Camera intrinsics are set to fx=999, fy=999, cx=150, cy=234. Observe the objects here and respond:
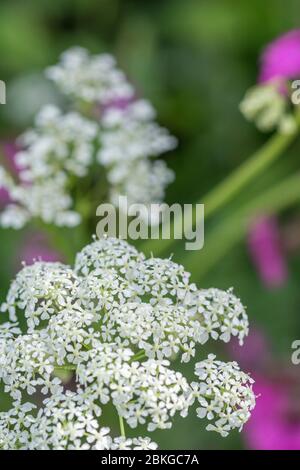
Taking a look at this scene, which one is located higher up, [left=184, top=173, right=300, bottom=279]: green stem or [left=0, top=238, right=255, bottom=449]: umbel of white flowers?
[left=184, top=173, right=300, bottom=279]: green stem

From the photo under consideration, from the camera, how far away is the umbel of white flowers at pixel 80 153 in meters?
2.20

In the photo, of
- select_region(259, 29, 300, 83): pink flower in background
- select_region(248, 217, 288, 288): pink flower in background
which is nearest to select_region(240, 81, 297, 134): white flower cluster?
select_region(259, 29, 300, 83): pink flower in background

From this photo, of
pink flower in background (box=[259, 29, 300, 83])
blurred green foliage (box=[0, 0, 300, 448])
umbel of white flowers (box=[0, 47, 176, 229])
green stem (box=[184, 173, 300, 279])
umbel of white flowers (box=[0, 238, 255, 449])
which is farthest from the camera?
blurred green foliage (box=[0, 0, 300, 448])

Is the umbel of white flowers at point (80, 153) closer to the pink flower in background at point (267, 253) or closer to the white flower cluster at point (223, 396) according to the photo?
the pink flower in background at point (267, 253)

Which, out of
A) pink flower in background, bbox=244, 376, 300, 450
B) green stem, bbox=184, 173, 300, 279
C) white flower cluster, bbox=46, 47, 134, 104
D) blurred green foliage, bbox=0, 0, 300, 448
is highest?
blurred green foliage, bbox=0, 0, 300, 448

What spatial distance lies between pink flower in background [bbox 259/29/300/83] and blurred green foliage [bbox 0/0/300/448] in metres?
0.56

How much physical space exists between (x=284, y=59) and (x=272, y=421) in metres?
0.93

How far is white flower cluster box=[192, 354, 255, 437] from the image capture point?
1.50 meters

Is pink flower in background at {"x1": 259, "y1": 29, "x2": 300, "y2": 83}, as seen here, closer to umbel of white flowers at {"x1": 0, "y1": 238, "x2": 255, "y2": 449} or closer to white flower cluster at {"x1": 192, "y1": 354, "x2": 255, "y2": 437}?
umbel of white flowers at {"x1": 0, "y1": 238, "x2": 255, "y2": 449}

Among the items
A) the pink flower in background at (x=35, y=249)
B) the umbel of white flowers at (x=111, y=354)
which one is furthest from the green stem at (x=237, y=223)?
the umbel of white flowers at (x=111, y=354)

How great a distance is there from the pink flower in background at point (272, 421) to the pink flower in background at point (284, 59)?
0.81 m

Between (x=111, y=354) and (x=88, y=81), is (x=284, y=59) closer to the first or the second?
(x=88, y=81)

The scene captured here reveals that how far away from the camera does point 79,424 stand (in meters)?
1.43

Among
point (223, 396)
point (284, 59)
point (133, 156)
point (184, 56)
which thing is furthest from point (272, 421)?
point (184, 56)
